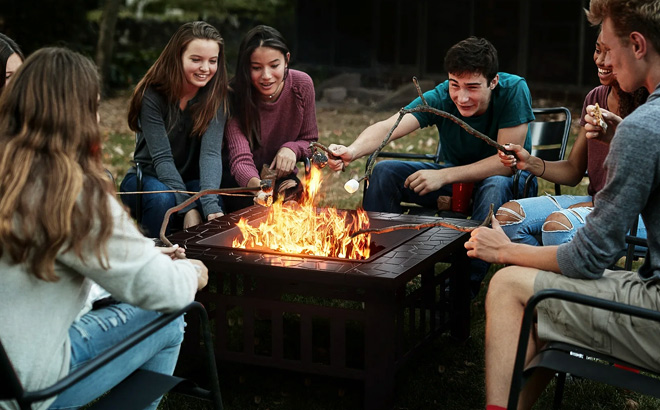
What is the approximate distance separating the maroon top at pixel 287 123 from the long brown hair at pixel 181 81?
23 cm

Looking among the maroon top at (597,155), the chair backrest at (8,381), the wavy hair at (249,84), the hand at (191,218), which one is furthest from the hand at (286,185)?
the chair backrest at (8,381)

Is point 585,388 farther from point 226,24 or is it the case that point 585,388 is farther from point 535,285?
point 226,24

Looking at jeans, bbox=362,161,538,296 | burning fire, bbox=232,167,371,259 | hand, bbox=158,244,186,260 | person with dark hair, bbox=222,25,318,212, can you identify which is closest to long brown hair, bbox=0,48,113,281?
hand, bbox=158,244,186,260

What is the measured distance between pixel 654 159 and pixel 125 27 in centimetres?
1518

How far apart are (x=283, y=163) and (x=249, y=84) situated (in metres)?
0.50

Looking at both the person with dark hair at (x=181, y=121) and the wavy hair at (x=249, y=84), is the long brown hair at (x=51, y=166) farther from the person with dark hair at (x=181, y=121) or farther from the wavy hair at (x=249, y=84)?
the wavy hair at (x=249, y=84)

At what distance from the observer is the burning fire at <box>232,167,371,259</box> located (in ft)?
11.6

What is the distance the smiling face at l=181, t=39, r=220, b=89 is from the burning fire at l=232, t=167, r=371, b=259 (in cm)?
97

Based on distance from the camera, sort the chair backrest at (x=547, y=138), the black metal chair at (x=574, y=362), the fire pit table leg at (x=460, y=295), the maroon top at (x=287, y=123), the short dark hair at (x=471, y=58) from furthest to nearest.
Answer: the chair backrest at (x=547, y=138) < the maroon top at (x=287, y=123) < the short dark hair at (x=471, y=58) < the fire pit table leg at (x=460, y=295) < the black metal chair at (x=574, y=362)

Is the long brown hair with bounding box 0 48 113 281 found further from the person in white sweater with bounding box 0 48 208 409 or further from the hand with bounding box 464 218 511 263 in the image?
the hand with bounding box 464 218 511 263

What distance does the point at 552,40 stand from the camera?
12719 millimetres

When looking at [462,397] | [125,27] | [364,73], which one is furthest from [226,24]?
[462,397]

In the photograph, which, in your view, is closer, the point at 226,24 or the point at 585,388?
the point at 585,388

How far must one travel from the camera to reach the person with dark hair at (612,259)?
2416mm
